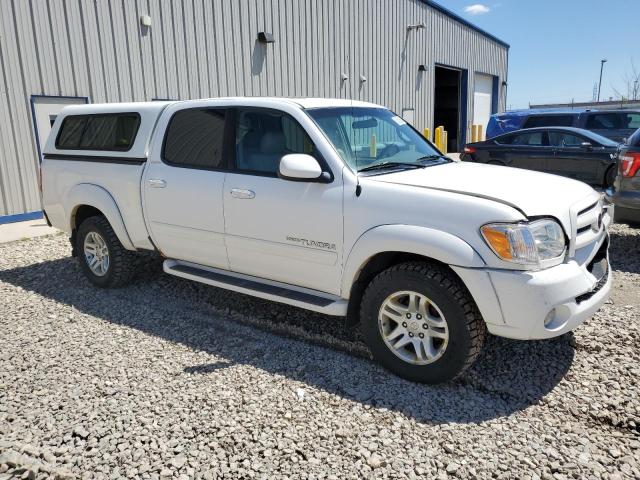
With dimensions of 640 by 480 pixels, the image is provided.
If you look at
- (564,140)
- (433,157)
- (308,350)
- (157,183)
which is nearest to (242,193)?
(157,183)

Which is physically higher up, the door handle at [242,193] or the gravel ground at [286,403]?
the door handle at [242,193]

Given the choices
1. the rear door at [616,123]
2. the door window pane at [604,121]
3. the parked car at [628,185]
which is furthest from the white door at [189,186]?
the door window pane at [604,121]

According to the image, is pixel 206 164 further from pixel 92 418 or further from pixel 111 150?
pixel 92 418

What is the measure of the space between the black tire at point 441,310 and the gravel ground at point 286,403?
5.3 inches

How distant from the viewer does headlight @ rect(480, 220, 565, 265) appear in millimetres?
3072

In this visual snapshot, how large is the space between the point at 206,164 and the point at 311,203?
4.00 ft

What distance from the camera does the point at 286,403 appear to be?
3365 millimetres

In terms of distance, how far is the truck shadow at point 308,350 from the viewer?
11.1ft

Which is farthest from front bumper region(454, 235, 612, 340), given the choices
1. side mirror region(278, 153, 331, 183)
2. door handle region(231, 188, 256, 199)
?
door handle region(231, 188, 256, 199)

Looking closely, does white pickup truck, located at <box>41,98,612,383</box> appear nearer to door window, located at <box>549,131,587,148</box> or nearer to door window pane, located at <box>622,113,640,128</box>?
door window, located at <box>549,131,587,148</box>

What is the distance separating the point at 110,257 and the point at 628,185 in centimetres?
583

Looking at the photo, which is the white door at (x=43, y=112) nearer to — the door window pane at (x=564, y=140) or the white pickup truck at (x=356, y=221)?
the white pickup truck at (x=356, y=221)

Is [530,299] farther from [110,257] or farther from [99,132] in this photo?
[99,132]

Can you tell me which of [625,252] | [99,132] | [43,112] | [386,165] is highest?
[43,112]
